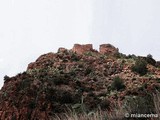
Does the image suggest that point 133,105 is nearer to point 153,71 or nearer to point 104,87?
point 104,87

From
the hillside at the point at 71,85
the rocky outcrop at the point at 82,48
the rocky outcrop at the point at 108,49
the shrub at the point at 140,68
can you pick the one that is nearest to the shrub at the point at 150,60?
the hillside at the point at 71,85

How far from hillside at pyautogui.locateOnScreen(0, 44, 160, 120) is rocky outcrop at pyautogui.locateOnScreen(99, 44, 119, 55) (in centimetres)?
447

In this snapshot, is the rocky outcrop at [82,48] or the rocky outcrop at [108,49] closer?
the rocky outcrop at [82,48]

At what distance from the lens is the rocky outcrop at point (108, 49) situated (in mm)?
44016

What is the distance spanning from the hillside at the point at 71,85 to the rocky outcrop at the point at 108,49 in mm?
4466

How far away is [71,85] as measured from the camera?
28.5m

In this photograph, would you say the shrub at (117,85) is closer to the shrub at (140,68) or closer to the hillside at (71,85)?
the hillside at (71,85)

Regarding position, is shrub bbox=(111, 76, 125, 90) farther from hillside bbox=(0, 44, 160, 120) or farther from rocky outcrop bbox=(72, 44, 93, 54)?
rocky outcrop bbox=(72, 44, 93, 54)

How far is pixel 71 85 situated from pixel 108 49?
16925mm

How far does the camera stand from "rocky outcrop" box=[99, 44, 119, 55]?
44.0m

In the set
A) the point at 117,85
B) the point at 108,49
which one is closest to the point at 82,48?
the point at 108,49

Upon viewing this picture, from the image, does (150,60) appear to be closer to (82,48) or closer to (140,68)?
(140,68)

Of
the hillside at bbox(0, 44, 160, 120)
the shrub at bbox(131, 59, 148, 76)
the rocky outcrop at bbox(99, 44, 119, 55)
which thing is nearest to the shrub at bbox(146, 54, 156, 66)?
the hillside at bbox(0, 44, 160, 120)

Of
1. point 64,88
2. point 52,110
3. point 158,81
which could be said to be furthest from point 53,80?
point 158,81
